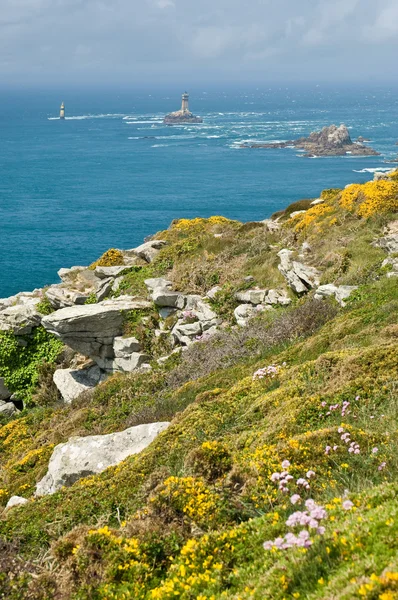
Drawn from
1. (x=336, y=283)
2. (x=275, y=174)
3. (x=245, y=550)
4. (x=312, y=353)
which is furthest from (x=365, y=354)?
(x=275, y=174)

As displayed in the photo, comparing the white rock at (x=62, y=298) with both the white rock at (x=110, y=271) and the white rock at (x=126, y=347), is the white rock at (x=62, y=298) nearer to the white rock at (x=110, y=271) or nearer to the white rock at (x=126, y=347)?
the white rock at (x=110, y=271)

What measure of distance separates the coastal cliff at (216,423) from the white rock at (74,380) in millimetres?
88

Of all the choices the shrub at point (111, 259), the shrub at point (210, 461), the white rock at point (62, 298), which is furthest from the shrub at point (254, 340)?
the shrub at point (111, 259)

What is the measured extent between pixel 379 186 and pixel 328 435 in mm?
22534

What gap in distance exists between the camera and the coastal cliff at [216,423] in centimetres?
536

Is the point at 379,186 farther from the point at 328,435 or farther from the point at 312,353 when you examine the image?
the point at 328,435

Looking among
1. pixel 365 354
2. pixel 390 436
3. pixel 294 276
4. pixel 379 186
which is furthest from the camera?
pixel 379 186

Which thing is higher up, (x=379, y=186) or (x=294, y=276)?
(x=379, y=186)

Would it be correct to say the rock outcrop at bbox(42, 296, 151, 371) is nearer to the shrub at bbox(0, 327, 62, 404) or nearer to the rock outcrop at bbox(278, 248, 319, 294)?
the shrub at bbox(0, 327, 62, 404)

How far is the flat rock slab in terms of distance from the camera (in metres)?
11.6

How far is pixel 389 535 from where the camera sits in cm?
462

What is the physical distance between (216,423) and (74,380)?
1399 centimetres

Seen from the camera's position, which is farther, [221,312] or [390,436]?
[221,312]

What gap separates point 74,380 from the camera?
23.6 m
